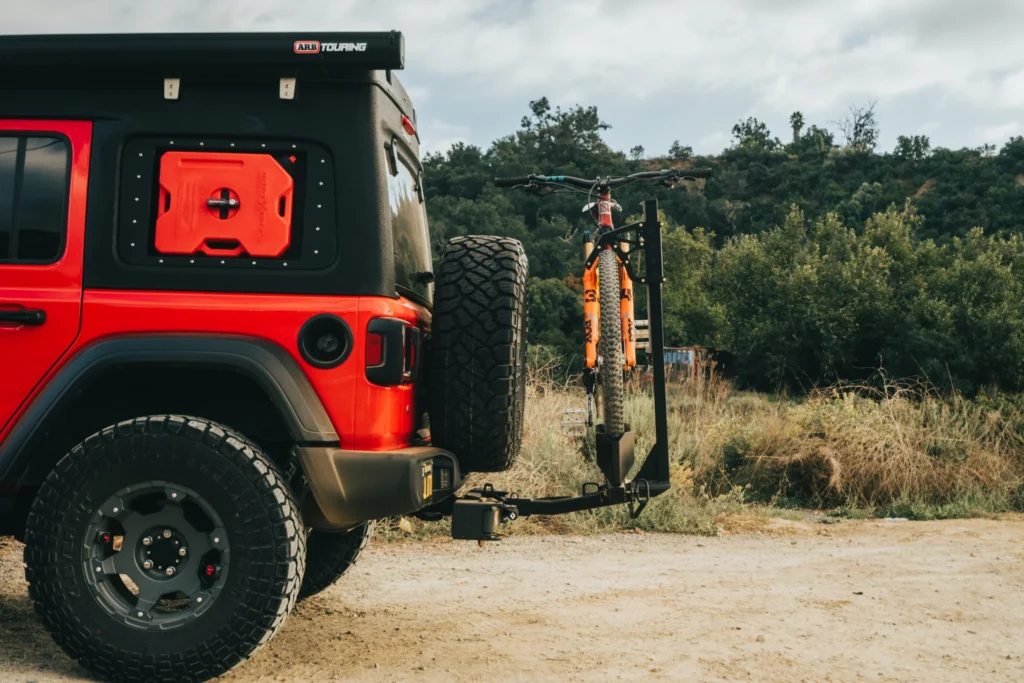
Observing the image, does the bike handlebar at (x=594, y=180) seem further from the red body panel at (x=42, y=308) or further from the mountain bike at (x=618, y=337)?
the red body panel at (x=42, y=308)

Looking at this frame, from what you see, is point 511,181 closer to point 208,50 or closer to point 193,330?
point 208,50

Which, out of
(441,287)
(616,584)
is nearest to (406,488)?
(441,287)

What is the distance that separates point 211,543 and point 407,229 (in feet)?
5.31

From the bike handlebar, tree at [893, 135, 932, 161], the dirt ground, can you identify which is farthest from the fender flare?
tree at [893, 135, 932, 161]

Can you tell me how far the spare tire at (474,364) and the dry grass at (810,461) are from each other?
389 centimetres

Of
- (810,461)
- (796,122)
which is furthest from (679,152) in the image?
(810,461)

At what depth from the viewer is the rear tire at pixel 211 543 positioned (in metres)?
3.38

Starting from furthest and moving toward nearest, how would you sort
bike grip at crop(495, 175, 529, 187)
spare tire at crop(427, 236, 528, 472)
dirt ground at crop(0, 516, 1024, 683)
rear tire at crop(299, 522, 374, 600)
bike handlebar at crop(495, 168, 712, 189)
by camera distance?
bike grip at crop(495, 175, 529, 187) < bike handlebar at crop(495, 168, 712, 189) < rear tire at crop(299, 522, 374, 600) < spare tire at crop(427, 236, 528, 472) < dirt ground at crop(0, 516, 1024, 683)

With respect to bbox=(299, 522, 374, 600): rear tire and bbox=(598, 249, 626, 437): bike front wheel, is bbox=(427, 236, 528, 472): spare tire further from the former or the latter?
bbox=(299, 522, 374, 600): rear tire

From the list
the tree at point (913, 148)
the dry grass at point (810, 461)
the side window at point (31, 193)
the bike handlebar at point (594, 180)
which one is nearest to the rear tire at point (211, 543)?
the side window at point (31, 193)

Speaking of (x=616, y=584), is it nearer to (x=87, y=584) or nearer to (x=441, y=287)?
(x=441, y=287)

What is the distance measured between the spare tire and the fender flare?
680 mm

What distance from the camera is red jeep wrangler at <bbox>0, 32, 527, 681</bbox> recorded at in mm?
3404

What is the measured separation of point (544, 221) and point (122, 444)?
30.2m
